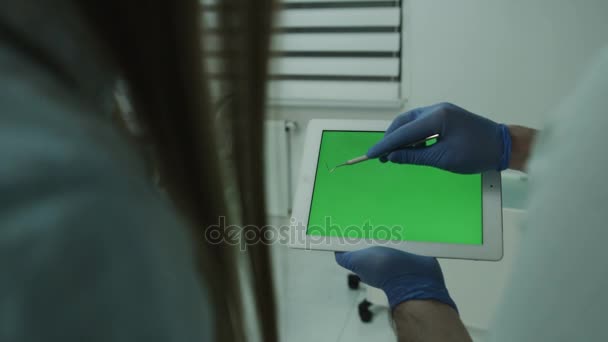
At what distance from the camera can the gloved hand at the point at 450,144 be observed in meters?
0.92

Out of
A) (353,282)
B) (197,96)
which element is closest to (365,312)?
(353,282)

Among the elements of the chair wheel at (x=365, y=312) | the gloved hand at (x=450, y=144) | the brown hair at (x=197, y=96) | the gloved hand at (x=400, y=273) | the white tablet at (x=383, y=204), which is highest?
the brown hair at (x=197, y=96)

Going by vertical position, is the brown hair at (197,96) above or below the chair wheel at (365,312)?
above

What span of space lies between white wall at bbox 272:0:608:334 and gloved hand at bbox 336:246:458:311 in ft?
2.15

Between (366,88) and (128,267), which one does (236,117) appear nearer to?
(128,267)

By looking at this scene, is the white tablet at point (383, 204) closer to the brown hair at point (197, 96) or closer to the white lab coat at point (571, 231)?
the white lab coat at point (571, 231)

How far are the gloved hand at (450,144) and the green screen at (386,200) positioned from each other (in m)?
0.03

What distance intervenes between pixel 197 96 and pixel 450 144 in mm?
764

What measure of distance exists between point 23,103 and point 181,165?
4.7 inches

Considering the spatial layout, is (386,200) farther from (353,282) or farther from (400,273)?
(353,282)

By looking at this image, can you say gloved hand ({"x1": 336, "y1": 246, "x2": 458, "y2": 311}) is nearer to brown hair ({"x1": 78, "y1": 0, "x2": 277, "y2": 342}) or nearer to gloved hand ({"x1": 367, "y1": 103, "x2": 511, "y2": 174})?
gloved hand ({"x1": 367, "y1": 103, "x2": 511, "y2": 174})

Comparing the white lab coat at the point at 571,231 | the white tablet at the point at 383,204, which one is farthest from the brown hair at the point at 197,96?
the white tablet at the point at 383,204

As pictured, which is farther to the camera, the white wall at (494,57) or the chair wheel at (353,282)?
the chair wheel at (353,282)

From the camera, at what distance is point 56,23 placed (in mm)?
200
